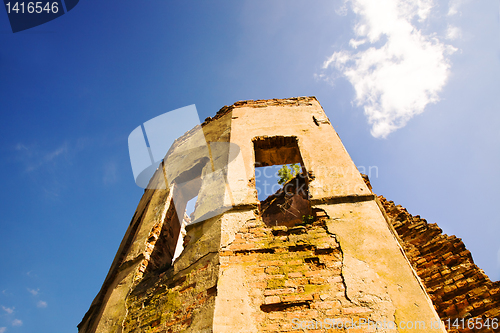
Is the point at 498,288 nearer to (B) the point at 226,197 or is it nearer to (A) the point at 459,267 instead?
(A) the point at 459,267

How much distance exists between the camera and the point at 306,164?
4367 mm

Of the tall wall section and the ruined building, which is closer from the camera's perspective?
the ruined building

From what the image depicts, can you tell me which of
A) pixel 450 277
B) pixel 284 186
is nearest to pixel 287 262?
pixel 450 277

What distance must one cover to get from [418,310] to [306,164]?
7.78 feet

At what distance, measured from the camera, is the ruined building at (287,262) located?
2.62m

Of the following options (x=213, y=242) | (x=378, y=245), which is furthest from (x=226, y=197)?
(x=378, y=245)

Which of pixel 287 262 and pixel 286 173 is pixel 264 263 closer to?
pixel 287 262

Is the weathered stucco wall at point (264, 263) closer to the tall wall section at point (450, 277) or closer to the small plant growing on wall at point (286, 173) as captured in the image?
the tall wall section at point (450, 277)

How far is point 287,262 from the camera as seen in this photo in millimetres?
3041

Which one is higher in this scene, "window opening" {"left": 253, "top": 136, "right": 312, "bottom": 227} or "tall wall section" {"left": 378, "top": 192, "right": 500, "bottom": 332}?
"window opening" {"left": 253, "top": 136, "right": 312, "bottom": 227}

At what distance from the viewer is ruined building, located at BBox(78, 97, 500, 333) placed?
2.62m

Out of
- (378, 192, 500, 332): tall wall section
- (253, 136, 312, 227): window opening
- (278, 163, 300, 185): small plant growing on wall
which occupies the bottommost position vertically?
(378, 192, 500, 332): tall wall section

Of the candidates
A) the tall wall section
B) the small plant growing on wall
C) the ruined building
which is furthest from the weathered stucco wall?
the small plant growing on wall

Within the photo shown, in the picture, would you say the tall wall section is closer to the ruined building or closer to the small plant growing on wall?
the ruined building
